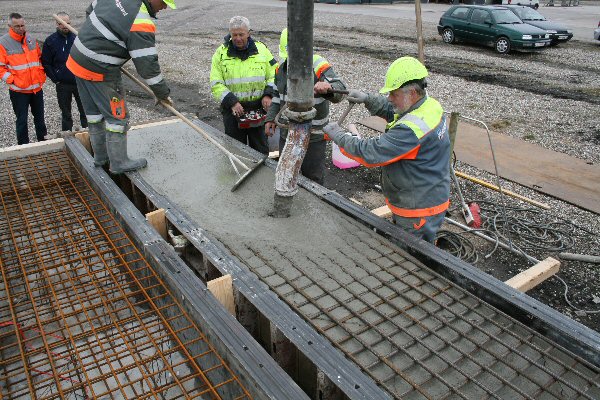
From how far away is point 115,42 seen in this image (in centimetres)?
374

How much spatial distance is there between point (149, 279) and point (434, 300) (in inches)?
72.9

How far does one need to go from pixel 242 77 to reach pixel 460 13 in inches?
502

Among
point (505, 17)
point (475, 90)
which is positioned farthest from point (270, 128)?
point (505, 17)

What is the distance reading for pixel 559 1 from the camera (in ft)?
99.9

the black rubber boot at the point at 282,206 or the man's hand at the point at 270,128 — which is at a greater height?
the man's hand at the point at 270,128

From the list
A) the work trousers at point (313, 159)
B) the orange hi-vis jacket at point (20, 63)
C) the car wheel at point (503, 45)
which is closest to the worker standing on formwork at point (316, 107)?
the work trousers at point (313, 159)

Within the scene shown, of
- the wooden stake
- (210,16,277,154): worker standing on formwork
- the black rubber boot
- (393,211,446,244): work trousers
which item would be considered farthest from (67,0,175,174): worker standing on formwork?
the wooden stake

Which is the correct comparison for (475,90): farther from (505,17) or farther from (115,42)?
(115,42)

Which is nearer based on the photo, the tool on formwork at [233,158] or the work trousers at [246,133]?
the tool on formwork at [233,158]

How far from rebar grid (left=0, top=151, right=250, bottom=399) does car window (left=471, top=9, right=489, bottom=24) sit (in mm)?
13527

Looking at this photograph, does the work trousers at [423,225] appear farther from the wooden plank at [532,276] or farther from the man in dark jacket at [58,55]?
the man in dark jacket at [58,55]

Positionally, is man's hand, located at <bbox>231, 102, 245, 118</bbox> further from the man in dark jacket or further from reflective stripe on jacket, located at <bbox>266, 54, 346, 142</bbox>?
the man in dark jacket

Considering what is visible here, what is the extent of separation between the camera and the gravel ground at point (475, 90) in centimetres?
497

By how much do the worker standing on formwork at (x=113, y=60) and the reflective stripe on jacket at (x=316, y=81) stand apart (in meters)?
1.14
